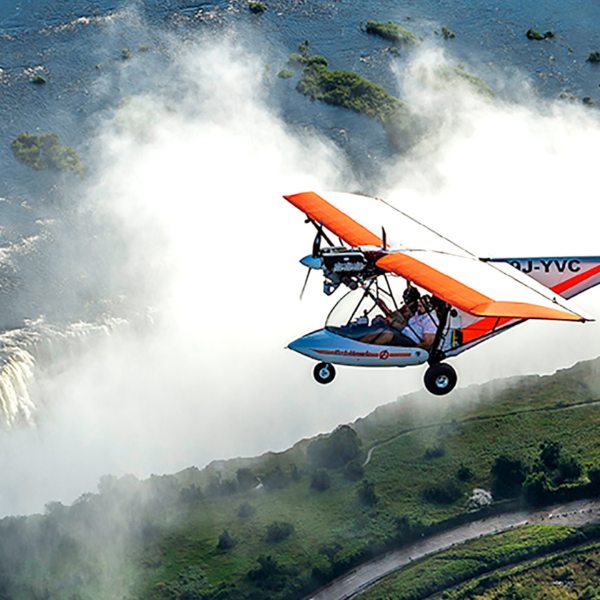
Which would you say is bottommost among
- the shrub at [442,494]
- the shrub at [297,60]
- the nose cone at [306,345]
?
the shrub at [442,494]

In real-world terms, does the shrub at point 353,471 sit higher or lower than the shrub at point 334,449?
lower

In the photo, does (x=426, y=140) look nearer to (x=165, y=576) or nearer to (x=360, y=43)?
(x=360, y=43)

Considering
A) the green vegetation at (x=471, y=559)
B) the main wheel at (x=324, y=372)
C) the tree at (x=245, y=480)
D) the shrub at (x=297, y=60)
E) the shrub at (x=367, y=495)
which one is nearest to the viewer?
Result: the main wheel at (x=324, y=372)

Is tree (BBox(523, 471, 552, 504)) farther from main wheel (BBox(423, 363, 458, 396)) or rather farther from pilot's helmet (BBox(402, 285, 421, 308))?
pilot's helmet (BBox(402, 285, 421, 308))

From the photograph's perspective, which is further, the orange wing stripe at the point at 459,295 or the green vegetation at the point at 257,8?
the green vegetation at the point at 257,8

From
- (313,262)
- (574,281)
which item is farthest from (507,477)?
(313,262)

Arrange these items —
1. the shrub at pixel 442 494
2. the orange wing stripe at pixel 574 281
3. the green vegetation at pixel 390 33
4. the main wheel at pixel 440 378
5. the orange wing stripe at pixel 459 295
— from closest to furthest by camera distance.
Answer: the orange wing stripe at pixel 459 295 < the main wheel at pixel 440 378 < the orange wing stripe at pixel 574 281 < the shrub at pixel 442 494 < the green vegetation at pixel 390 33

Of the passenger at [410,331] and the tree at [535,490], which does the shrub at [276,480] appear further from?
the passenger at [410,331]

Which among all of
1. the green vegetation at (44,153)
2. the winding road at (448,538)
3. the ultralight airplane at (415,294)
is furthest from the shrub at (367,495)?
the green vegetation at (44,153)
